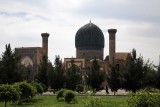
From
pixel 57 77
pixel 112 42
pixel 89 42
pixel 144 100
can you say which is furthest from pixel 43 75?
pixel 144 100

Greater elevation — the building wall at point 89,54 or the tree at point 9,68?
the building wall at point 89,54

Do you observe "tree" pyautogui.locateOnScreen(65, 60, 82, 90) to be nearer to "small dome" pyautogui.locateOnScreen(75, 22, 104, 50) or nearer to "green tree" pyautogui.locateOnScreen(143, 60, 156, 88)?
"green tree" pyautogui.locateOnScreen(143, 60, 156, 88)

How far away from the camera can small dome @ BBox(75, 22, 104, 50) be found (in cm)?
8731

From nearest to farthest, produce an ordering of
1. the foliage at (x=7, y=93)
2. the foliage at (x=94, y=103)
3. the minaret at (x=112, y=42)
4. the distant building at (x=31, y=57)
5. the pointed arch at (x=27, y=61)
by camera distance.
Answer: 1. the foliage at (x=94, y=103)
2. the foliage at (x=7, y=93)
3. the distant building at (x=31, y=57)
4. the pointed arch at (x=27, y=61)
5. the minaret at (x=112, y=42)

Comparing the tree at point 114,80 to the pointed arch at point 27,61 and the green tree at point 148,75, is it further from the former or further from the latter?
the pointed arch at point 27,61

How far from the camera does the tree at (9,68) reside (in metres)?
38.1

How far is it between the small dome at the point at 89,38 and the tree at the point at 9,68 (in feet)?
163

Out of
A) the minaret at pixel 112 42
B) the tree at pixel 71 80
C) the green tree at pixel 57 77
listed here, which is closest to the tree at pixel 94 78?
the green tree at pixel 57 77

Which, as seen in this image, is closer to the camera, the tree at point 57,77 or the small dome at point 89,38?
the tree at point 57,77

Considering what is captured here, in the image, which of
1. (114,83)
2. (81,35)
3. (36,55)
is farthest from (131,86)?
(81,35)

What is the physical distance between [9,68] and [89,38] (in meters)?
50.5

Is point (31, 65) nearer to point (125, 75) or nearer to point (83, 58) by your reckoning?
point (83, 58)

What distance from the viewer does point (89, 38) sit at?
3440 inches

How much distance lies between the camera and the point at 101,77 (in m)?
45.9
